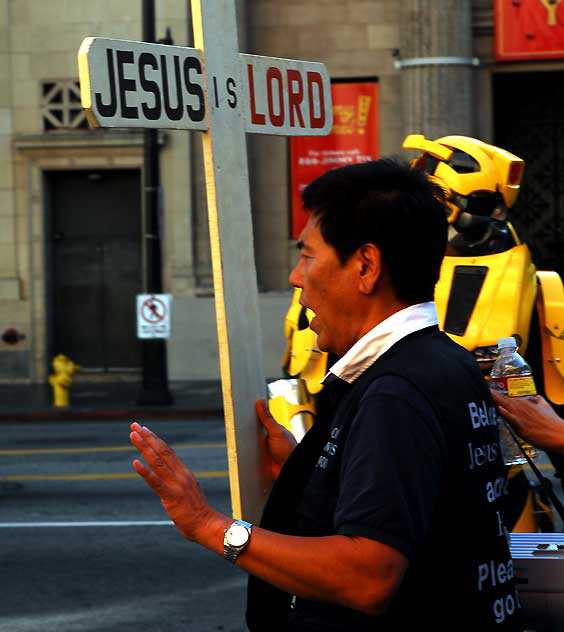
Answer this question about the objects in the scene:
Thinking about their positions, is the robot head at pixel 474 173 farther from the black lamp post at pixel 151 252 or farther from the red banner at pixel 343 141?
the red banner at pixel 343 141

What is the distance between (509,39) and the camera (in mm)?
20453

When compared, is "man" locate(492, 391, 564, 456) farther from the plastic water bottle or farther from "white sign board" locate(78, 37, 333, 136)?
"white sign board" locate(78, 37, 333, 136)

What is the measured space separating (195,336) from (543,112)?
272 inches

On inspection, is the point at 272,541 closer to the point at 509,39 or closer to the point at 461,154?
the point at 461,154

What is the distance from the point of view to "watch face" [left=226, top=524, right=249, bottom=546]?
90.9 inches

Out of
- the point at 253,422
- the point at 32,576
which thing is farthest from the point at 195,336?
the point at 253,422

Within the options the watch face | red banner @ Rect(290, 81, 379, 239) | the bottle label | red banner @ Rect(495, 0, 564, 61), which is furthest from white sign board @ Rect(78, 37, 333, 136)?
red banner @ Rect(495, 0, 564, 61)

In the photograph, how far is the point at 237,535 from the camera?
2.32 m

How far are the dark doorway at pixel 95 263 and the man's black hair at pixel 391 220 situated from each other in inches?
739

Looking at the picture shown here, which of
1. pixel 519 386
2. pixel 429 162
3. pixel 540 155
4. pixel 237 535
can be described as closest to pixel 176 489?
pixel 237 535

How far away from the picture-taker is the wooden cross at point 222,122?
112 inches

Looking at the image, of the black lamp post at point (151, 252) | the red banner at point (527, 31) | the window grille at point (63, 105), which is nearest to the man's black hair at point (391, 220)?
the black lamp post at point (151, 252)

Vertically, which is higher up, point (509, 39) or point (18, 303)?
point (509, 39)

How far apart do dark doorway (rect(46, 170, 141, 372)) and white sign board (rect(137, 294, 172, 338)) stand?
4.14 m
